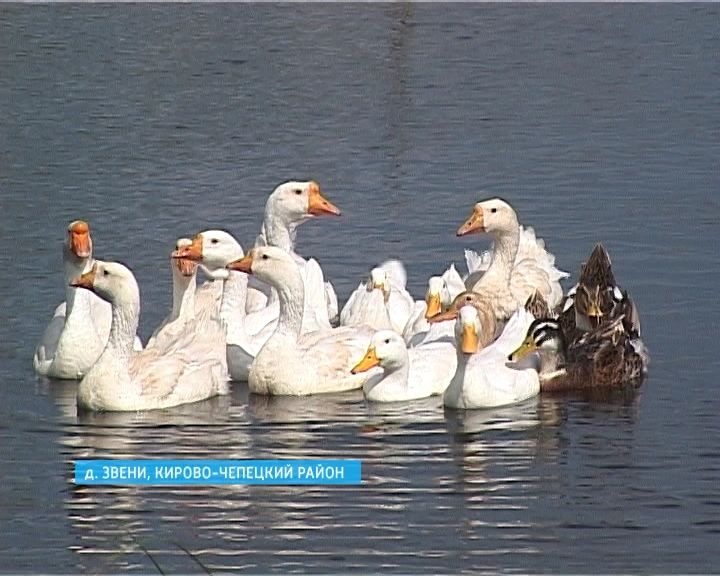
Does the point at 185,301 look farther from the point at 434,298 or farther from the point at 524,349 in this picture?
the point at 524,349

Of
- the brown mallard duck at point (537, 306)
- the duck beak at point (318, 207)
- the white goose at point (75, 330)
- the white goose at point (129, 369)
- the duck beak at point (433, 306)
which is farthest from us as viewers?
the duck beak at point (318, 207)

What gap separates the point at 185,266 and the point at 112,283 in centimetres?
112

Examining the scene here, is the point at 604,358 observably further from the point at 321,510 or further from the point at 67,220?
the point at 67,220

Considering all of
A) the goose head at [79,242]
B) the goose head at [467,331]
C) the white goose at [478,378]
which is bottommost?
the white goose at [478,378]

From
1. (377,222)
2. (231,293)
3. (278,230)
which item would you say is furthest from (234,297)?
(377,222)

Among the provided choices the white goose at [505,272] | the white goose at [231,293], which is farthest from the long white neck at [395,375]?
the white goose at [505,272]

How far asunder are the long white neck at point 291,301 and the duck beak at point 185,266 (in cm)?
80

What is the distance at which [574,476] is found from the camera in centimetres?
1429

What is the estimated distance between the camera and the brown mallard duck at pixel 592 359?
1642 cm

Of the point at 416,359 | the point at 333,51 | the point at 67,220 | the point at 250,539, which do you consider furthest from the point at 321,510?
the point at 333,51

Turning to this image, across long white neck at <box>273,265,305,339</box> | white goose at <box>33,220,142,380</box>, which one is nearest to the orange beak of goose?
white goose at <box>33,220,142,380</box>

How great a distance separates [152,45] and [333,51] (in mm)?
2244

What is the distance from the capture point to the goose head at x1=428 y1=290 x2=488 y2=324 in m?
17.1
